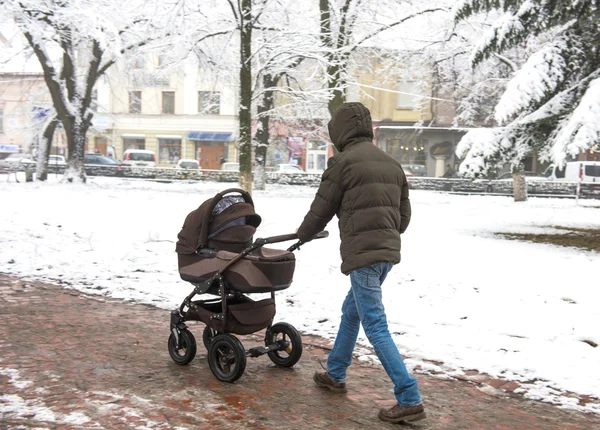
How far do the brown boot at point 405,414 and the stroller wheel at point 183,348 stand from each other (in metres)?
1.72

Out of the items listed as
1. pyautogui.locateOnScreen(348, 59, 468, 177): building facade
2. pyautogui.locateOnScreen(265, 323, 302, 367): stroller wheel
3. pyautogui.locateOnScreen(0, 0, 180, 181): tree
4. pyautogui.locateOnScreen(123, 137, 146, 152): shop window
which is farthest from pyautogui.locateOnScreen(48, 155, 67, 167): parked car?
pyautogui.locateOnScreen(265, 323, 302, 367): stroller wheel

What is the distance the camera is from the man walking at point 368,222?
4012 millimetres

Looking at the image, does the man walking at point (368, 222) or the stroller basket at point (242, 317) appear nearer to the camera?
the man walking at point (368, 222)

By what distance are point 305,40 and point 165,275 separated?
32.3 ft

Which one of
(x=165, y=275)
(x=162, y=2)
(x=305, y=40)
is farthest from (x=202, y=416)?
(x=162, y=2)

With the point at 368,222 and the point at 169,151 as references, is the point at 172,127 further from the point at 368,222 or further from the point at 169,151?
the point at 368,222

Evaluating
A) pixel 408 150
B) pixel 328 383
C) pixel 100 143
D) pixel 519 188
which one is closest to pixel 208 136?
pixel 100 143

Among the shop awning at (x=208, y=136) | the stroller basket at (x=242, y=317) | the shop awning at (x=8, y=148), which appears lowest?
the stroller basket at (x=242, y=317)

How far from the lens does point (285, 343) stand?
5.08 m

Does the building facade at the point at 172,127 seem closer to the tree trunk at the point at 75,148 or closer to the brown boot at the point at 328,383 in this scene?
the tree trunk at the point at 75,148

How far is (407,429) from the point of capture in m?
4.02

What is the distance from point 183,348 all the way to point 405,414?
1.99 metres

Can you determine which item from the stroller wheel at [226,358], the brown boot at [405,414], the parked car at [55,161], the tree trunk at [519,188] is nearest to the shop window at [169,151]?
the parked car at [55,161]

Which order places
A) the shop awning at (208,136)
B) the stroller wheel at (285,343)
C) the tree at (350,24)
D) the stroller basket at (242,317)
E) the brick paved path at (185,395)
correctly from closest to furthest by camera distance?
the brick paved path at (185,395)
the stroller basket at (242,317)
the stroller wheel at (285,343)
the tree at (350,24)
the shop awning at (208,136)
